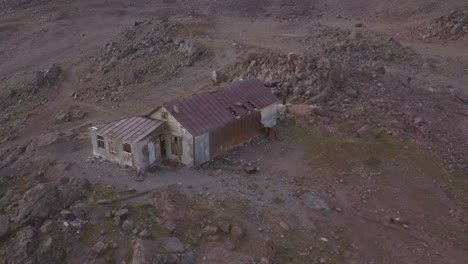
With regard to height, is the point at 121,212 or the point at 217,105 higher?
the point at 217,105

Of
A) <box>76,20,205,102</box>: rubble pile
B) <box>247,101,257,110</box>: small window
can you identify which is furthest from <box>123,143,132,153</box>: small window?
<box>76,20,205,102</box>: rubble pile

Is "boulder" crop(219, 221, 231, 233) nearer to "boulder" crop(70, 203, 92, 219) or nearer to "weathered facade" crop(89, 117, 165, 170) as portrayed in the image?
"boulder" crop(70, 203, 92, 219)

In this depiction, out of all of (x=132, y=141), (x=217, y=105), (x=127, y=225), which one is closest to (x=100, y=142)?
(x=132, y=141)

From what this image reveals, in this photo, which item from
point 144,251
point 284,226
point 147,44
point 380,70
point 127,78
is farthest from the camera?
point 147,44

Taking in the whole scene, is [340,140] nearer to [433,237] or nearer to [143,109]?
[433,237]

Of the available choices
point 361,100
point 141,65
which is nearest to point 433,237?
point 361,100

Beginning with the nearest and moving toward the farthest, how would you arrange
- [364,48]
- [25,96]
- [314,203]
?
[314,203], [25,96], [364,48]

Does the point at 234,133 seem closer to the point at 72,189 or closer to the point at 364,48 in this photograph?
the point at 72,189
